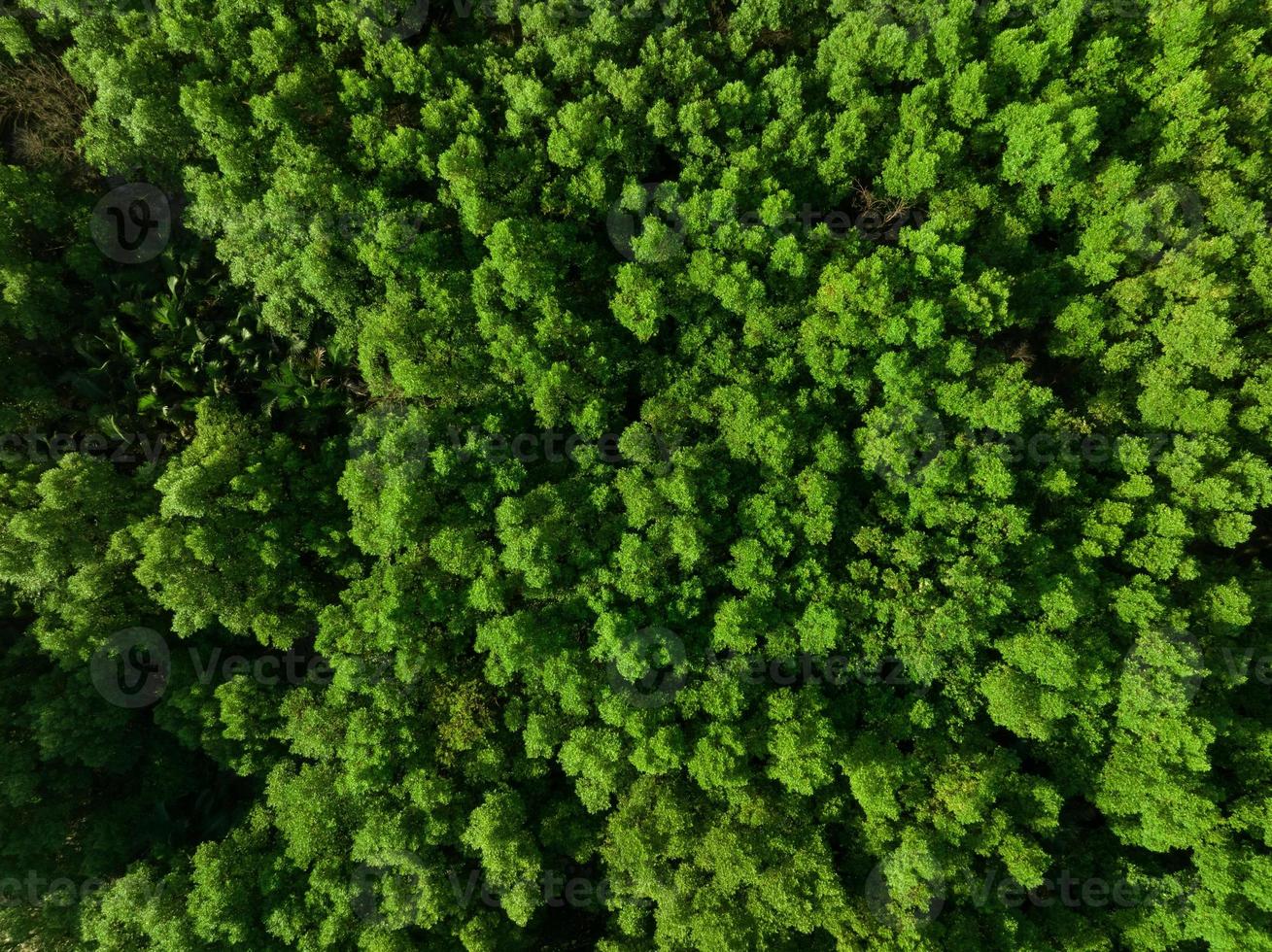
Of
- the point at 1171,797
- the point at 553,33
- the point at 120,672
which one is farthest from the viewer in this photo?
the point at 553,33

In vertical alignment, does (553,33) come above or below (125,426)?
above

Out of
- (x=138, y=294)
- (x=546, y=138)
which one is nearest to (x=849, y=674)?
(x=546, y=138)

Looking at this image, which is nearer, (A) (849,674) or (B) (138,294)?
(A) (849,674)

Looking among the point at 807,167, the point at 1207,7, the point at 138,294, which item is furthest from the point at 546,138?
the point at 1207,7

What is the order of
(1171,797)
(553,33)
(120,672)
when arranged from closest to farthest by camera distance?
1. (1171,797)
2. (120,672)
3. (553,33)

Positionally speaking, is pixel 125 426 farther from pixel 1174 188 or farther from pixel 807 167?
pixel 1174 188

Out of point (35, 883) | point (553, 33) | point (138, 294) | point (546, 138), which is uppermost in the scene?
point (553, 33)

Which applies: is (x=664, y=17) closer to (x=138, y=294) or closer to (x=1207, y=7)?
(x=1207, y=7)
